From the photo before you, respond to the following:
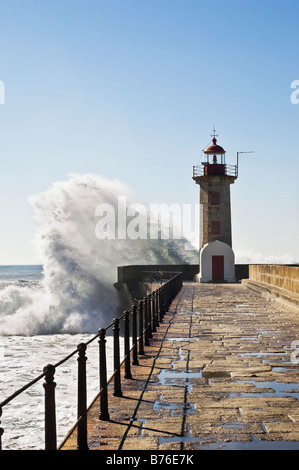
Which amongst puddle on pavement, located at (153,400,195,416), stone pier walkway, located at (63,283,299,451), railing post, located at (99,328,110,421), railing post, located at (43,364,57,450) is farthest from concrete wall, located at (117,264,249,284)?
railing post, located at (43,364,57,450)

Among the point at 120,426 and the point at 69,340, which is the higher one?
the point at 120,426

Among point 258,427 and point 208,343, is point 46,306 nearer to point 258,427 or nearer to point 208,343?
point 208,343

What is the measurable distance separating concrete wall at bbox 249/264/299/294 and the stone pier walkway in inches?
215

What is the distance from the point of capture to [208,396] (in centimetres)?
569

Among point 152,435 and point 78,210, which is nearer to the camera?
point 152,435

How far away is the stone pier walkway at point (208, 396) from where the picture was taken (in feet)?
14.2

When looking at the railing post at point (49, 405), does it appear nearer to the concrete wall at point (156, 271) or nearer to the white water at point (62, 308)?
the white water at point (62, 308)

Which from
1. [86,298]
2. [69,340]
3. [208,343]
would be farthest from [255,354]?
[86,298]

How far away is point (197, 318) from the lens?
503 inches

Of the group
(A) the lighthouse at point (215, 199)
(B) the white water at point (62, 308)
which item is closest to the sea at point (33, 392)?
(B) the white water at point (62, 308)

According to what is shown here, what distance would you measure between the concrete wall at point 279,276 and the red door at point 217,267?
22.7 ft

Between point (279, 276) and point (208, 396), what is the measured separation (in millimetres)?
13439

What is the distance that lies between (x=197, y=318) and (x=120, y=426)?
822cm
